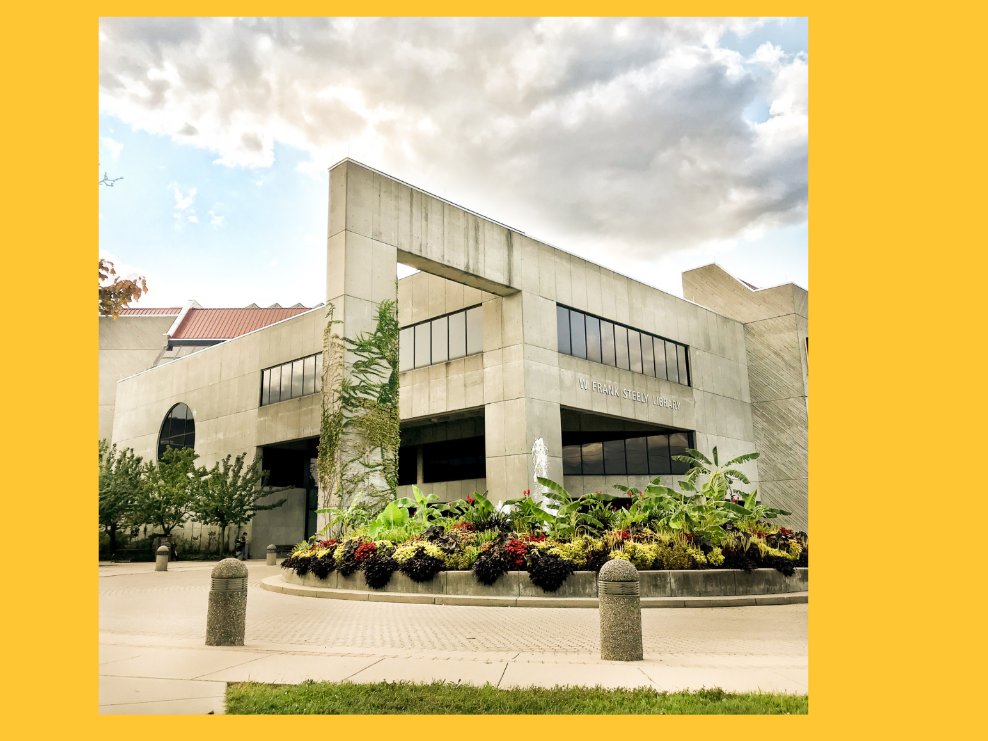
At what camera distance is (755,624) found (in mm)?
10609

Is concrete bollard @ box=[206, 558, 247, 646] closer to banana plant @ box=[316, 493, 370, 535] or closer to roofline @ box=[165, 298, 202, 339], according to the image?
banana plant @ box=[316, 493, 370, 535]

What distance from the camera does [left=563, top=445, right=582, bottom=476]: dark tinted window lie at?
36.6 meters

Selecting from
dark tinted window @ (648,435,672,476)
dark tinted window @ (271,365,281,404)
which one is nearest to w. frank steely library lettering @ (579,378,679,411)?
dark tinted window @ (648,435,672,476)

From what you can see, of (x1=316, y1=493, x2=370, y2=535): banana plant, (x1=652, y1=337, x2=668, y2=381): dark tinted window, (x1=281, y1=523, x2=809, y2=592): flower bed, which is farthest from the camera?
(x1=652, y1=337, x2=668, y2=381): dark tinted window

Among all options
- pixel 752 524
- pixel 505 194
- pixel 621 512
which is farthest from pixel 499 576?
pixel 505 194

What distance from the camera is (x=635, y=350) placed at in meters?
35.5

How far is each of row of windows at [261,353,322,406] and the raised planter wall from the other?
21620 millimetres

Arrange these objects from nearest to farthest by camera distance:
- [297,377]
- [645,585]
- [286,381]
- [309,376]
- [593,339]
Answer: [645,585] < [593,339] < [309,376] < [297,377] < [286,381]

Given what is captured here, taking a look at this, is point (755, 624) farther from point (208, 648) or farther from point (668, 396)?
point (668, 396)

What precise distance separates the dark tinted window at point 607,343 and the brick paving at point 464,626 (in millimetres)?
21341

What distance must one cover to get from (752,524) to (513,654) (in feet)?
31.0

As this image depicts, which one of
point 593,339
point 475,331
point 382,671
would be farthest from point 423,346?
point 382,671

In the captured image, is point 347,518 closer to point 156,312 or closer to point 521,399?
point 521,399

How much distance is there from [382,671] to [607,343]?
2857 centimetres
